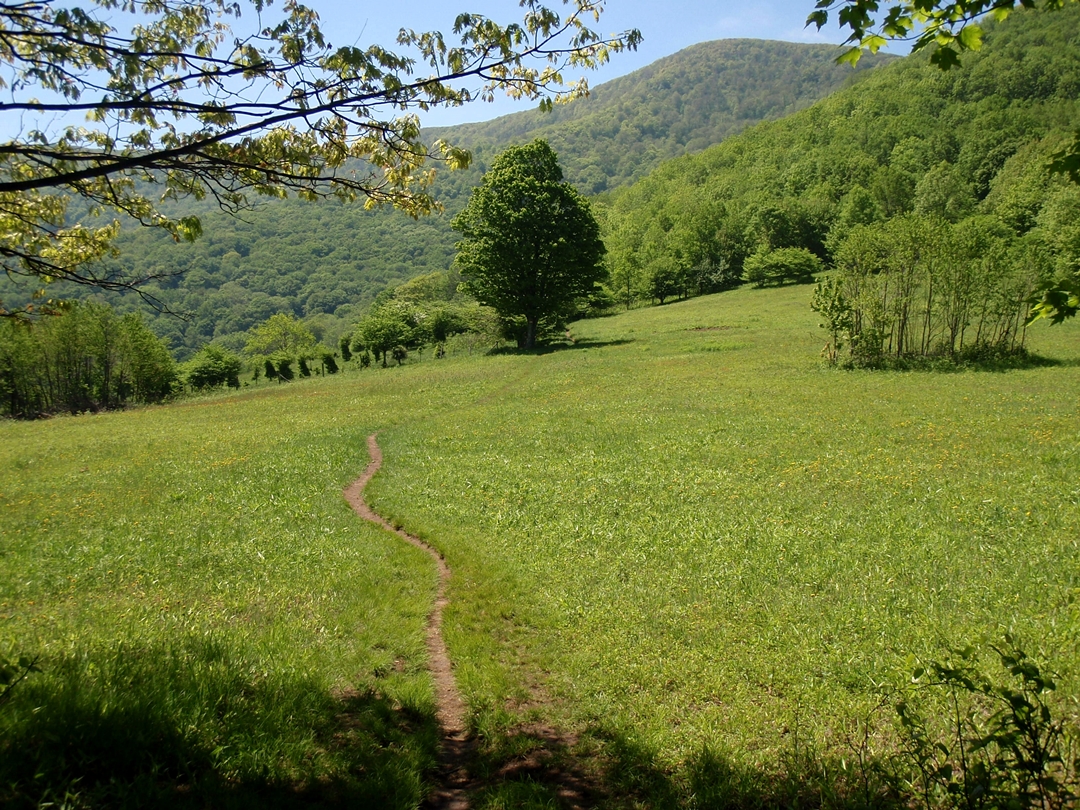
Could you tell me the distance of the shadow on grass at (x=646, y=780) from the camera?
4.77 m

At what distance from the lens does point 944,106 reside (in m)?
131

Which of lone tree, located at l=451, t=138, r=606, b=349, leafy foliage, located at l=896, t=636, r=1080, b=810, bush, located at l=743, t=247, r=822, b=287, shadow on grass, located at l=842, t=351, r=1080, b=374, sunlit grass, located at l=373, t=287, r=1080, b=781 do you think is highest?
lone tree, located at l=451, t=138, r=606, b=349

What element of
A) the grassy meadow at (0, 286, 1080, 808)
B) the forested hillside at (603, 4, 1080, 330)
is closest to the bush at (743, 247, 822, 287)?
the forested hillside at (603, 4, 1080, 330)

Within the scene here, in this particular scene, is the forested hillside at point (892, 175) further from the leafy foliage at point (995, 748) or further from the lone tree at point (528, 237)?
the leafy foliage at point (995, 748)

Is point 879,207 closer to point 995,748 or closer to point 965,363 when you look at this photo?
point 965,363

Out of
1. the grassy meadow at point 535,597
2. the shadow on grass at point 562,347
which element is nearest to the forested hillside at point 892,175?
the shadow on grass at point 562,347

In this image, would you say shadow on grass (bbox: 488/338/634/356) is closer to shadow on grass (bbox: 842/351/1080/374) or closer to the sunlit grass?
shadow on grass (bbox: 842/351/1080/374)

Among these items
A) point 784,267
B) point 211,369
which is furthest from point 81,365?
point 784,267

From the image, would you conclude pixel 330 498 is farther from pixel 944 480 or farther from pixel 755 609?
pixel 944 480

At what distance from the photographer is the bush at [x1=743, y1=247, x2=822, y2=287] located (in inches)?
3622

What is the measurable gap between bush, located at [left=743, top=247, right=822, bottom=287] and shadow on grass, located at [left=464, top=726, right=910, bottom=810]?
96.0m

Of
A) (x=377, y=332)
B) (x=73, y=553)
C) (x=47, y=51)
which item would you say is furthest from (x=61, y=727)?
(x=377, y=332)

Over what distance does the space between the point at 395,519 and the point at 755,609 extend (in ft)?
27.2

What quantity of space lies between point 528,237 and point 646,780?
49.5 m
